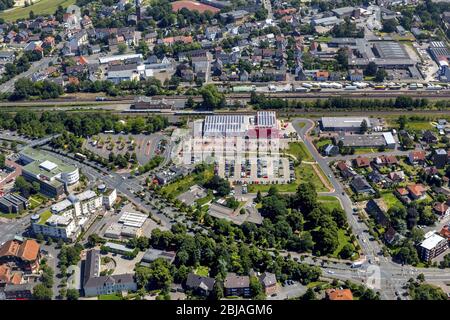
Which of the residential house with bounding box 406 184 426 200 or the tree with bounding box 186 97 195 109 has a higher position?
A: the tree with bounding box 186 97 195 109

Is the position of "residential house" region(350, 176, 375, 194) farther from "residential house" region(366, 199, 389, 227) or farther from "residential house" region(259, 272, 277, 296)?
"residential house" region(259, 272, 277, 296)

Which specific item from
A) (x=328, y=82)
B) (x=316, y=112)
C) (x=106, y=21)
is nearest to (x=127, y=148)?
(x=316, y=112)

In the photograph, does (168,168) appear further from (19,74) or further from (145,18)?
(145,18)

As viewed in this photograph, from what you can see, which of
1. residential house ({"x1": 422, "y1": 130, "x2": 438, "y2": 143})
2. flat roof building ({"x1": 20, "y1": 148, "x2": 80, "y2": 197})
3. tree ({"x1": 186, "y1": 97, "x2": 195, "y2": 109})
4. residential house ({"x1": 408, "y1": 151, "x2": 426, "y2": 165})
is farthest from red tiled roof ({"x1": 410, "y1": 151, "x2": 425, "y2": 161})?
flat roof building ({"x1": 20, "y1": 148, "x2": 80, "y2": 197})

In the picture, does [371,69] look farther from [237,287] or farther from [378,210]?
[237,287]

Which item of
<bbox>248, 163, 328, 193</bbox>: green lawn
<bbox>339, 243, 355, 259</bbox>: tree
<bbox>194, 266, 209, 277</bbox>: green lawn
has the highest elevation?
<bbox>339, 243, 355, 259</bbox>: tree

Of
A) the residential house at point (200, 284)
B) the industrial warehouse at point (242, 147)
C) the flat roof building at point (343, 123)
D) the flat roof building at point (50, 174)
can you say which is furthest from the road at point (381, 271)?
the flat roof building at point (50, 174)

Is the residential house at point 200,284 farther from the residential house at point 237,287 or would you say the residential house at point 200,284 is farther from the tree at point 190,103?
the tree at point 190,103
